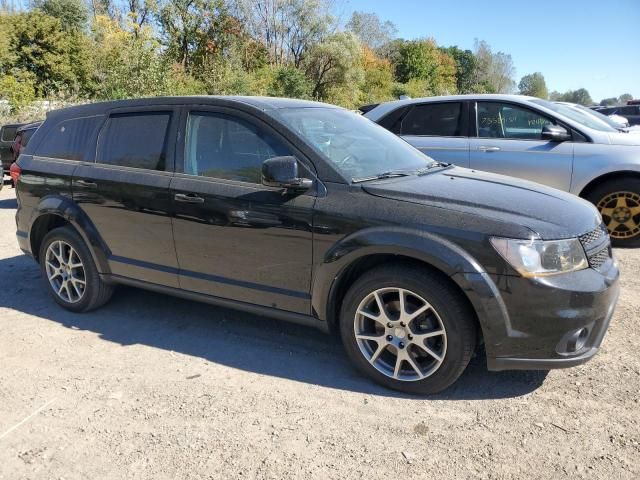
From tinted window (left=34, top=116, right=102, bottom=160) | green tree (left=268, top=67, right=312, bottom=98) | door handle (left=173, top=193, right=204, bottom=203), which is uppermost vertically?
green tree (left=268, top=67, right=312, bottom=98)

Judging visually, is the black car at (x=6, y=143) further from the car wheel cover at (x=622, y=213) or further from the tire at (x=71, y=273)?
the car wheel cover at (x=622, y=213)

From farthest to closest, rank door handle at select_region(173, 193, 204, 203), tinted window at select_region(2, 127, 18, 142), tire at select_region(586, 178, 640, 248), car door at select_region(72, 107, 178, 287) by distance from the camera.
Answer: tinted window at select_region(2, 127, 18, 142) → tire at select_region(586, 178, 640, 248) → car door at select_region(72, 107, 178, 287) → door handle at select_region(173, 193, 204, 203)

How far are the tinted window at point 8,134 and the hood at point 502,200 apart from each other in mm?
13222

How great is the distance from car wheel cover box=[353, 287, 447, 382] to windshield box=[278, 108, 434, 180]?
83cm

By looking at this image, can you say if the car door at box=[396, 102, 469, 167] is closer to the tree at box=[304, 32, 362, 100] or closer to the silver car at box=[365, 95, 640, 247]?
the silver car at box=[365, 95, 640, 247]

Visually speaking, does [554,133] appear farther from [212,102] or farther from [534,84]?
[534,84]

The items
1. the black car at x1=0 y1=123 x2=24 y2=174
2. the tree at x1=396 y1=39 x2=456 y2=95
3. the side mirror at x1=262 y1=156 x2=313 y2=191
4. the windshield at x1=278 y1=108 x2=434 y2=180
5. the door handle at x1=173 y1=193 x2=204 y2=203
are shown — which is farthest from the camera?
the tree at x1=396 y1=39 x2=456 y2=95

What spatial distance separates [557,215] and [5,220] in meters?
8.82

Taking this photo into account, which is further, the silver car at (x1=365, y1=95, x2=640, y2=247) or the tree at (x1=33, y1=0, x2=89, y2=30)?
the tree at (x1=33, y1=0, x2=89, y2=30)

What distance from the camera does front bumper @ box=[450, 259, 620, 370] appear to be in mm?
2811

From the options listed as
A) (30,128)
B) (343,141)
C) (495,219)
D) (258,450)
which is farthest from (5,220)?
(495,219)

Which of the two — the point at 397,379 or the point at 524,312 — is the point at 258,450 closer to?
the point at 397,379

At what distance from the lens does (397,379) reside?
10.5ft

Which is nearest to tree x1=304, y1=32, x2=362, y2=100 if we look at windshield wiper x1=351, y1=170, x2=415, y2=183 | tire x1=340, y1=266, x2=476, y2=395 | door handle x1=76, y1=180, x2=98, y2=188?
door handle x1=76, y1=180, x2=98, y2=188
